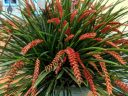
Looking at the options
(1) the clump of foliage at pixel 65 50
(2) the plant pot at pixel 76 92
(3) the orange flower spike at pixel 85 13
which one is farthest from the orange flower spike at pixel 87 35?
(2) the plant pot at pixel 76 92

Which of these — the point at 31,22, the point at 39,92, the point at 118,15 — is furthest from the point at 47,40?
the point at 118,15

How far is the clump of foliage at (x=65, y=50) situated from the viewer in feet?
4.50

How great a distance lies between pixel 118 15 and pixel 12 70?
20.6 inches

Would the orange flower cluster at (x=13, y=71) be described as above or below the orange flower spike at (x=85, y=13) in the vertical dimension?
below

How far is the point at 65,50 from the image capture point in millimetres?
1356

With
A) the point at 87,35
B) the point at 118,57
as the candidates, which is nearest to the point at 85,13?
the point at 87,35

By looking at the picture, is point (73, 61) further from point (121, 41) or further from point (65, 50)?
point (121, 41)

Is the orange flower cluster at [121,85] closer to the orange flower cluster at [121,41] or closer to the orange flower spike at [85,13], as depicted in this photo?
the orange flower cluster at [121,41]

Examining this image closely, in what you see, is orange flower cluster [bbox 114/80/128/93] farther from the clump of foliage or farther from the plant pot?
the plant pot

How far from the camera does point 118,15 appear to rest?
1.56 m

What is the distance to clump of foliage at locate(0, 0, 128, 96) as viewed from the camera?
137 cm

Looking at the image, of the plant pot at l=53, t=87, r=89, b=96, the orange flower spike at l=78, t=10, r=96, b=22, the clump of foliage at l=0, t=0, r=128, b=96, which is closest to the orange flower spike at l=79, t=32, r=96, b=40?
the clump of foliage at l=0, t=0, r=128, b=96

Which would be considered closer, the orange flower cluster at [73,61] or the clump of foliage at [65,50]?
the orange flower cluster at [73,61]

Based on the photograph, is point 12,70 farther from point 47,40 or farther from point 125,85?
point 125,85
